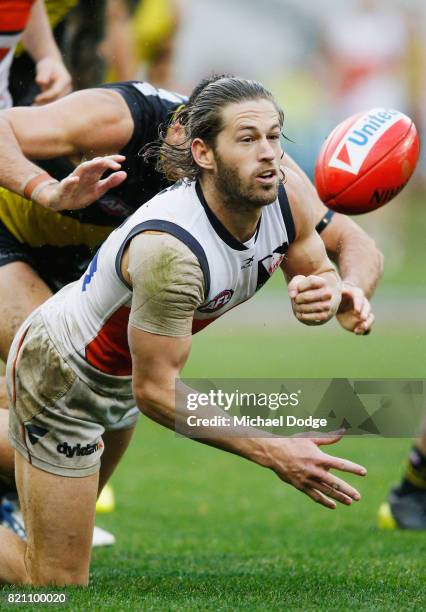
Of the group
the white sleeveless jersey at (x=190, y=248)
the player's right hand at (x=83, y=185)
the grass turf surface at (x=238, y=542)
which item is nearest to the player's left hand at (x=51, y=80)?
the player's right hand at (x=83, y=185)

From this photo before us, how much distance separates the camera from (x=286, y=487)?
7.50m

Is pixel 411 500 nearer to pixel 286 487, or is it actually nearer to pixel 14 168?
pixel 286 487

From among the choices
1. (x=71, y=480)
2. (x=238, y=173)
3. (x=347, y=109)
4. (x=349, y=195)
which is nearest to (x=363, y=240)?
(x=349, y=195)

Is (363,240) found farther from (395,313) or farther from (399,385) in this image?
(395,313)

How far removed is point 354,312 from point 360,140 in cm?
81

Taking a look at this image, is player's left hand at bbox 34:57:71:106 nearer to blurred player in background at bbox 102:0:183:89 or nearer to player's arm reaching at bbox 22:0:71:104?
player's arm reaching at bbox 22:0:71:104

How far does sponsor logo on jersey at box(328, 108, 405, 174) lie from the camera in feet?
16.2

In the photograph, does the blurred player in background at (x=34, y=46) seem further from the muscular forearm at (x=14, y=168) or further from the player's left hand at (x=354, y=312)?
the player's left hand at (x=354, y=312)

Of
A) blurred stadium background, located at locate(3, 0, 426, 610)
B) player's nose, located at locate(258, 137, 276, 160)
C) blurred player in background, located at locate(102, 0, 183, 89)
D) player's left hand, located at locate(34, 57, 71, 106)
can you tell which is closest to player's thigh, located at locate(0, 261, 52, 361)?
player's left hand, located at locate(34, 57, 71, 106)

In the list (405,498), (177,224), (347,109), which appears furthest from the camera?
(347,109)

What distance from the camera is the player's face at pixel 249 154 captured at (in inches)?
166

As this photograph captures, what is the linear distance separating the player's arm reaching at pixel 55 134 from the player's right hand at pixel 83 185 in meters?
0.01

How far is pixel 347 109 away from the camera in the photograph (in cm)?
2097

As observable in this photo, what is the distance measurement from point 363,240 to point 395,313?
11206mm
